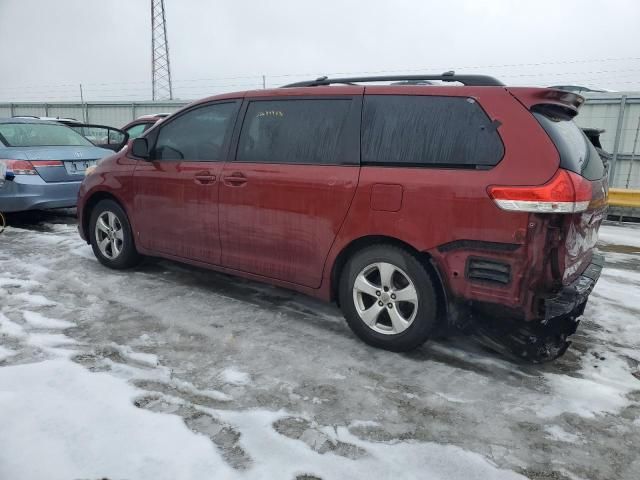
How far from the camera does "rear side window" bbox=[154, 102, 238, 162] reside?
3969mm

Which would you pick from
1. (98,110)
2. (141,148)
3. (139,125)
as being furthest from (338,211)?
(98,110)

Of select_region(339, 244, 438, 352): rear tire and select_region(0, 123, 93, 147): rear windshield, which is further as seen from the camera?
select_region(0, 123, 93, 147): rear windshield

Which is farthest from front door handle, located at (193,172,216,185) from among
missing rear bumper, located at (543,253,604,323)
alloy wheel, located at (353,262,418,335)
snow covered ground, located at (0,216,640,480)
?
missing rear bumper, located at (543,253,604,323)

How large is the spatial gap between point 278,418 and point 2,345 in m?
1.96

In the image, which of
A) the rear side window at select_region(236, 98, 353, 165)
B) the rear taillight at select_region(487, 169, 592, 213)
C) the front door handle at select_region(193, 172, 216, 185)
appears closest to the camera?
the rear taillight at select_region(487, 169, 592, 213)

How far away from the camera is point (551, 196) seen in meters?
2.58

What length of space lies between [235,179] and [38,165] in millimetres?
3957

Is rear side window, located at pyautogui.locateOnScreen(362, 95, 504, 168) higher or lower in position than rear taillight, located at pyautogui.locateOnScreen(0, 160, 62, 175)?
higher

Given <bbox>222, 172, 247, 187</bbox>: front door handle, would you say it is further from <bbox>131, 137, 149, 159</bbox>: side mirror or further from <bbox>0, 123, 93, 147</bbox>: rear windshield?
<bbox>0, 123, 93, 147</bbox>: rear windshield

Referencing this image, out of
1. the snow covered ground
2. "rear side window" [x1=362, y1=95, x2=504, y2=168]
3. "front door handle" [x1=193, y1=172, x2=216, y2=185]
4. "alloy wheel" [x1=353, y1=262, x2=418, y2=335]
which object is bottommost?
the snow covered ground

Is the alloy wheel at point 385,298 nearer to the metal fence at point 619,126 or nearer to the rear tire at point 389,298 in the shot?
the rear tire at point 389,298

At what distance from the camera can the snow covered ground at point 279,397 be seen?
2.18 m

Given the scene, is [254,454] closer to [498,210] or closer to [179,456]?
[179,456]

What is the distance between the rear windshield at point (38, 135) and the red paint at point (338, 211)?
286 cm
